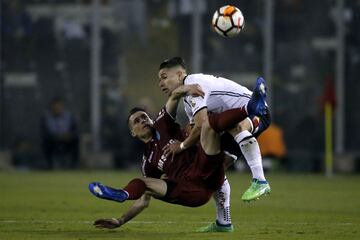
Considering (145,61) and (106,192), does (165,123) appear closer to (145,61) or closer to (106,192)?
(106,192)

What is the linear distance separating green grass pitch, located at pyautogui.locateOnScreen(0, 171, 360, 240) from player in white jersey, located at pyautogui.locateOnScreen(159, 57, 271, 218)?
30.0 inches

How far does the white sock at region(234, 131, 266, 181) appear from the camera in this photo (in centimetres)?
1284

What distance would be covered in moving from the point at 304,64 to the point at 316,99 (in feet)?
3.52

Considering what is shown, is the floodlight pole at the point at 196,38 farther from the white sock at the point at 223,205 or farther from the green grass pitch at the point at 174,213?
the white sock at the point at 223,205

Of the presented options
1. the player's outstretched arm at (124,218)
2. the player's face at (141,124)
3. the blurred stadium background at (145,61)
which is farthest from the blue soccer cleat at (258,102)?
the blurred stadium background at (145,61)

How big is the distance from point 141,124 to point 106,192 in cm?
133

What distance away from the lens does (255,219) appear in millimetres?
14953

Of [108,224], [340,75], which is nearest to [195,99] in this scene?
[108,224]

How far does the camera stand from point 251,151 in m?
13.0

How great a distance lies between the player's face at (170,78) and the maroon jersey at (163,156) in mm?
331

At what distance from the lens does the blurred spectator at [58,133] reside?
30.1m

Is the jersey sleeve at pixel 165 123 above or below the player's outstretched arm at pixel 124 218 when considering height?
above

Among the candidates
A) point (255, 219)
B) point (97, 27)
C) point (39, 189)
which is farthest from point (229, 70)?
point (255, 219)

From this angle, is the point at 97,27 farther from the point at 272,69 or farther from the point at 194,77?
the point at 194,77
